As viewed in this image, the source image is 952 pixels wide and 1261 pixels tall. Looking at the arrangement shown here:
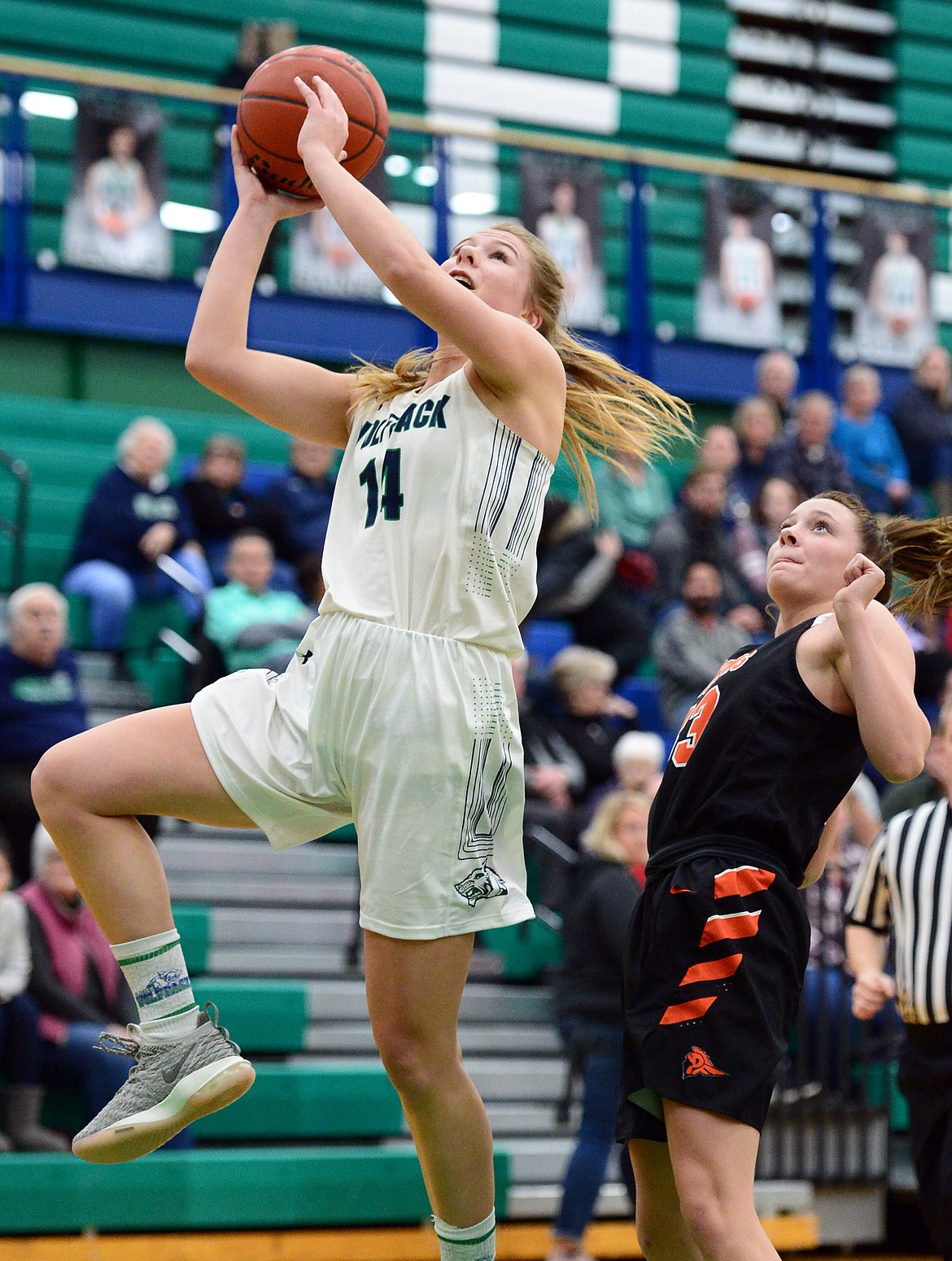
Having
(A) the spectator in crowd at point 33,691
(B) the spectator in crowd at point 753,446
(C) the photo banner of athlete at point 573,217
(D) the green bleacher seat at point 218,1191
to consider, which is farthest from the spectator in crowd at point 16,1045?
(C) the photo banner of athlete at point 573,217

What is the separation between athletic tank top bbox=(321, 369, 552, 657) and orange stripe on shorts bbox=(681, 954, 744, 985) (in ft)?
2.50

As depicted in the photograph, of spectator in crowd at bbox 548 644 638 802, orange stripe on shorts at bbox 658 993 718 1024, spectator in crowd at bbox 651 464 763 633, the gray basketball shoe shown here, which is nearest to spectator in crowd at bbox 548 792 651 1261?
spectator in crowd at bbox 548 644 638 802

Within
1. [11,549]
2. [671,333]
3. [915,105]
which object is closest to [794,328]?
[671,333]

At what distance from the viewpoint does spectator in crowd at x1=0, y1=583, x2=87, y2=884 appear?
7227 mm

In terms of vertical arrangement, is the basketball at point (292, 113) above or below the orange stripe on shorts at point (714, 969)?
above

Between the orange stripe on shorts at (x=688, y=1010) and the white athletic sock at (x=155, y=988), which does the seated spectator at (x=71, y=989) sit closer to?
the white athletic sock at (x=155, y=988)

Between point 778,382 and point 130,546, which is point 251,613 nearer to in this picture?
point 130,546

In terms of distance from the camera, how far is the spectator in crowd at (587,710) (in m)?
8.48

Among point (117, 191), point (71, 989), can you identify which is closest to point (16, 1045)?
point (71, 989)

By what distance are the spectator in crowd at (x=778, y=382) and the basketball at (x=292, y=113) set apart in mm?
7462

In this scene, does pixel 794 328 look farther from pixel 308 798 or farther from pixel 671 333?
pixel 308 798

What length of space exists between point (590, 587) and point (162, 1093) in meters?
6.08

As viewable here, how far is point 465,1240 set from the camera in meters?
3.56

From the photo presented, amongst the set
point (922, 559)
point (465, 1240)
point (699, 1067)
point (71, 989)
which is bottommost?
point (71, 989)
